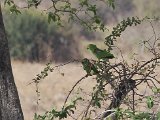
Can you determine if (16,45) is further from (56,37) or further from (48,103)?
(48,103)

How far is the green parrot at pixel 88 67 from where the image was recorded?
2.18 metres

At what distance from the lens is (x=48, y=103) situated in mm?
15469

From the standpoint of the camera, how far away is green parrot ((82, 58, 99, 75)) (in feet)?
7.14

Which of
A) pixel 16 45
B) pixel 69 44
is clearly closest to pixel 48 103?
pixel 16 45

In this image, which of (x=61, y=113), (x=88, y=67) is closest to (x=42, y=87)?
(x=61, y=113)

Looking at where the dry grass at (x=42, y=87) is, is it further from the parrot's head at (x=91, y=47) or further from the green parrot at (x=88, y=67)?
Result: the parrot's head at (x=91, y=47)

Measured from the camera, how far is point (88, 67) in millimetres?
2189

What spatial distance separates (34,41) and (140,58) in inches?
868

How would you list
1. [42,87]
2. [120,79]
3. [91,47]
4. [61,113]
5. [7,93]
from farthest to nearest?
[42,87] → [7,93] → [61,113] → [120,79] → [91,47]

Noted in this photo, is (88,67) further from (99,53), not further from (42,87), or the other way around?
(42,87)

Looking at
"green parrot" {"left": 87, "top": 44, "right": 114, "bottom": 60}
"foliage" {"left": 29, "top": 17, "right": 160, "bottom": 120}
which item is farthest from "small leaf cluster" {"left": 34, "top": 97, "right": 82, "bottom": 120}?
"green parrot" {"left": 87, "top": 44, "right": 114, "bottom": 60}

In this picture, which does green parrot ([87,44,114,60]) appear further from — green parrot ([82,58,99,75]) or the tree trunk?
the tree trunk

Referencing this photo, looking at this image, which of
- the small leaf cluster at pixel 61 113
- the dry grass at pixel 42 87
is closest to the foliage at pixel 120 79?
the small leaf cluster at pixel 61 113

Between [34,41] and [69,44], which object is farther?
[69,44]
